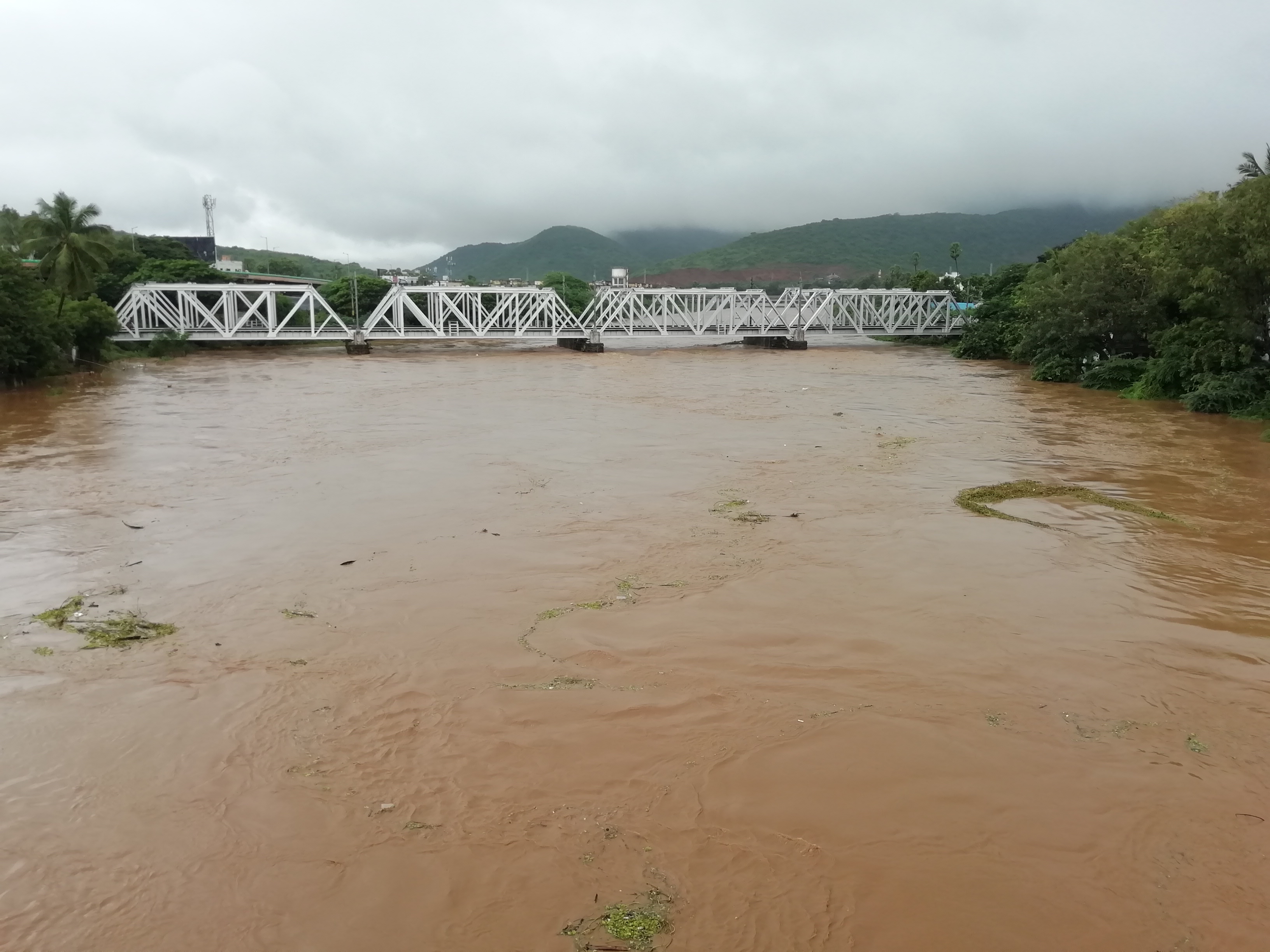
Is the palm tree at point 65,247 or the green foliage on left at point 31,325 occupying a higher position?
the palm tree at point 65,247

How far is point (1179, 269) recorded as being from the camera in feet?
103

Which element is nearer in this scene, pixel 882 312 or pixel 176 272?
pixel 176 272

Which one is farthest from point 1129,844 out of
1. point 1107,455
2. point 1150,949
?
point 1107,455

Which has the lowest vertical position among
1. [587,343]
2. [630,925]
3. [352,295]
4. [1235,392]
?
[630,925]

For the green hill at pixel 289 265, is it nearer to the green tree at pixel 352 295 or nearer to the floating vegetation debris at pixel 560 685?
the green tree at pixel 352 295

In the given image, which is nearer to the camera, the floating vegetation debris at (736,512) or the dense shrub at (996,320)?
the floating vegetation debris at (736,512)

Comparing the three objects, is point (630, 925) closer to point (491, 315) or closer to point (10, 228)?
Answer: point (491, 315)

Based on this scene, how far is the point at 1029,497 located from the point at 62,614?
52.0 feet

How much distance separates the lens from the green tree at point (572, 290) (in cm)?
9950

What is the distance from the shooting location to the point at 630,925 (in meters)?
5.16

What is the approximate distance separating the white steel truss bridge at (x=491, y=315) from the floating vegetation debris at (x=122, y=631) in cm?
5174

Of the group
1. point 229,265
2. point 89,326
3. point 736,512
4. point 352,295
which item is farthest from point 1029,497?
point 229,265

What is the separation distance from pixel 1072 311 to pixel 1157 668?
3963 cm

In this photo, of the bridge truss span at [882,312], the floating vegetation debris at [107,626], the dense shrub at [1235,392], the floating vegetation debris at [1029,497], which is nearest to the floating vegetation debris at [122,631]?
the floating vegetation debris at [107,626]
